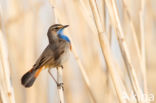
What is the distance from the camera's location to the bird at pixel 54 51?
6.28 feet

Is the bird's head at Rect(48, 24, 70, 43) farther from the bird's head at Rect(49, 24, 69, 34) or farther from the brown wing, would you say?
the brown wing

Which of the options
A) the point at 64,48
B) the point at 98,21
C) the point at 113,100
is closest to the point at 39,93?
the point at 64,48

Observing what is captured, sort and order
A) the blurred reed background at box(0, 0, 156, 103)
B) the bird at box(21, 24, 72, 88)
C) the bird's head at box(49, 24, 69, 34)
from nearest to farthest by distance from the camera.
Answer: the bird at box(21, 24, 72, 88), the bird's head at box(49, 24, 69, 34), the blurred reed background at box(0, 0, 156, 103)

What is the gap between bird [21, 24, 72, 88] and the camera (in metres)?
1.91

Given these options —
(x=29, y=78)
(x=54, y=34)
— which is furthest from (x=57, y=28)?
(x=29, y=78)

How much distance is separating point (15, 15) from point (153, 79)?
1.29m

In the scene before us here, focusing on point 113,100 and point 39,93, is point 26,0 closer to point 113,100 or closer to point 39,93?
point 39,93

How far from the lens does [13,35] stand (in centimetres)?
222

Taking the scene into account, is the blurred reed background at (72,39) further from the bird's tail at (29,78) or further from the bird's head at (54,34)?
the bird's tail at (29,78)

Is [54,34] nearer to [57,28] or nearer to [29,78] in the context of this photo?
[57,28]

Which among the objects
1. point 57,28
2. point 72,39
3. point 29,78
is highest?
point 57,28

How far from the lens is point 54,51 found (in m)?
2.15

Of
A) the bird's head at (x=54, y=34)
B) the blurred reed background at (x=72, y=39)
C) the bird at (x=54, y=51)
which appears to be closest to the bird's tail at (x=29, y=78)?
the bird at (x=54, y=51)

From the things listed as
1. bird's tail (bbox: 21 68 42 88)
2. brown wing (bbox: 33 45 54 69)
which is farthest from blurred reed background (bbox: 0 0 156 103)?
bird's tail (bbox: 21 68 42 88)
